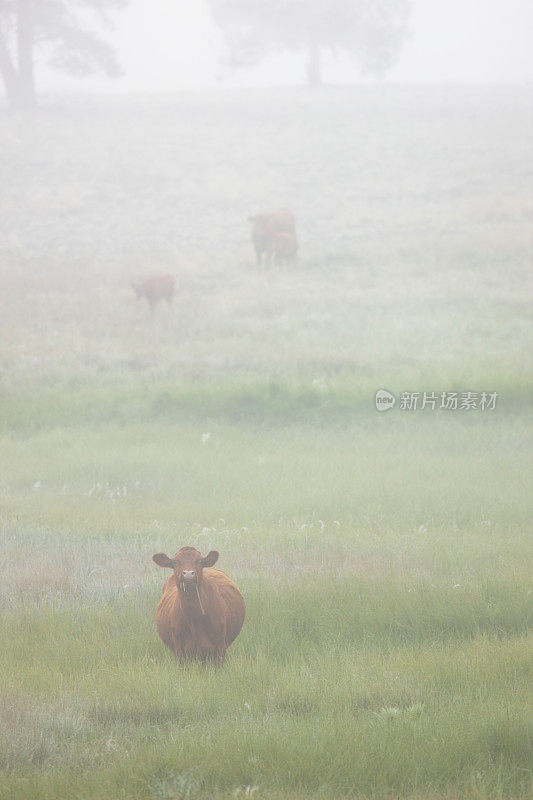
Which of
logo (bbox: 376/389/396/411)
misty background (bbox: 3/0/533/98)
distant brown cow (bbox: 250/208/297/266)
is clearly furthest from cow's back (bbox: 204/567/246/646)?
misty background (bbox: 3/0/533/98)

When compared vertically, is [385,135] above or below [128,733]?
above

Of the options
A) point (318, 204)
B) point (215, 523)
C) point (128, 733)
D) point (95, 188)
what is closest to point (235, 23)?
point (95, 188)

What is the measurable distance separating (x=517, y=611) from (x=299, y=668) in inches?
80.0

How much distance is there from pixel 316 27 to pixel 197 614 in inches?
2321

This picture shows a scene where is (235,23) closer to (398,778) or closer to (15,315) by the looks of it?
(15,315)

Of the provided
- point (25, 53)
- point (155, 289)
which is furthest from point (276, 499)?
point (25, 53)

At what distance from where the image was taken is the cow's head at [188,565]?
507cm

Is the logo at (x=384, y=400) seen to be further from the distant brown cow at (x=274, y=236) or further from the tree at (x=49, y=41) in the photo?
the tree at (x=49, y=41)

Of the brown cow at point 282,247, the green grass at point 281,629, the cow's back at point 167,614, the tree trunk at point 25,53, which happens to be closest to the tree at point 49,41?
the tree trunk at point 25,53

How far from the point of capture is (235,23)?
194 ft

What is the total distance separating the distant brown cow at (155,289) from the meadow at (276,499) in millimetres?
576

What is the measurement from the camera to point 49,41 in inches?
1887

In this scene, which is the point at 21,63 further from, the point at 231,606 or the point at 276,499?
the point at 231,606

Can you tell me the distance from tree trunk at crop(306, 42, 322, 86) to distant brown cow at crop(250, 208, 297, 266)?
1644 inches
